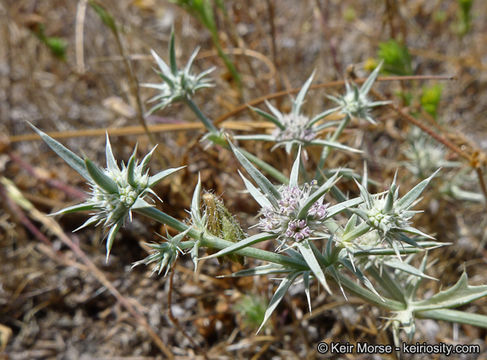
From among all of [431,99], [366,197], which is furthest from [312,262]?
[431,99]

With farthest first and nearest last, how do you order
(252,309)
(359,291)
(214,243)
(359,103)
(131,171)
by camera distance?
(252,309) < (359,103) < (359,291) < (214,243) < (131,171)

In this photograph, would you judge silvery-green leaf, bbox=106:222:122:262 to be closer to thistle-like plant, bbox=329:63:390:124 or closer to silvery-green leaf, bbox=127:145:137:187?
silvery-green leaf, bbox=127:145:137:187

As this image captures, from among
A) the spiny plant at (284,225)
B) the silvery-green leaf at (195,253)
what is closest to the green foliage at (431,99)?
the spiny plant at (284,225)

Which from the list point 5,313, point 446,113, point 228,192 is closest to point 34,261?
point 5,313

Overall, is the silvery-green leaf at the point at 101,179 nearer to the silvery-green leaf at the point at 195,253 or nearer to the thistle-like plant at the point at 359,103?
the silvery-green leaf at the point at 195,253

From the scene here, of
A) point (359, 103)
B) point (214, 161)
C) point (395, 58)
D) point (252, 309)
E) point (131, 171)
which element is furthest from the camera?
point (214, 161)

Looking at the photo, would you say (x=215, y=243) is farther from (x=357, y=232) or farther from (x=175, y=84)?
(x=175, y=84)

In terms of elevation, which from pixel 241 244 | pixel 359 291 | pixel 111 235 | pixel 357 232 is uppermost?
pixel 111 235
